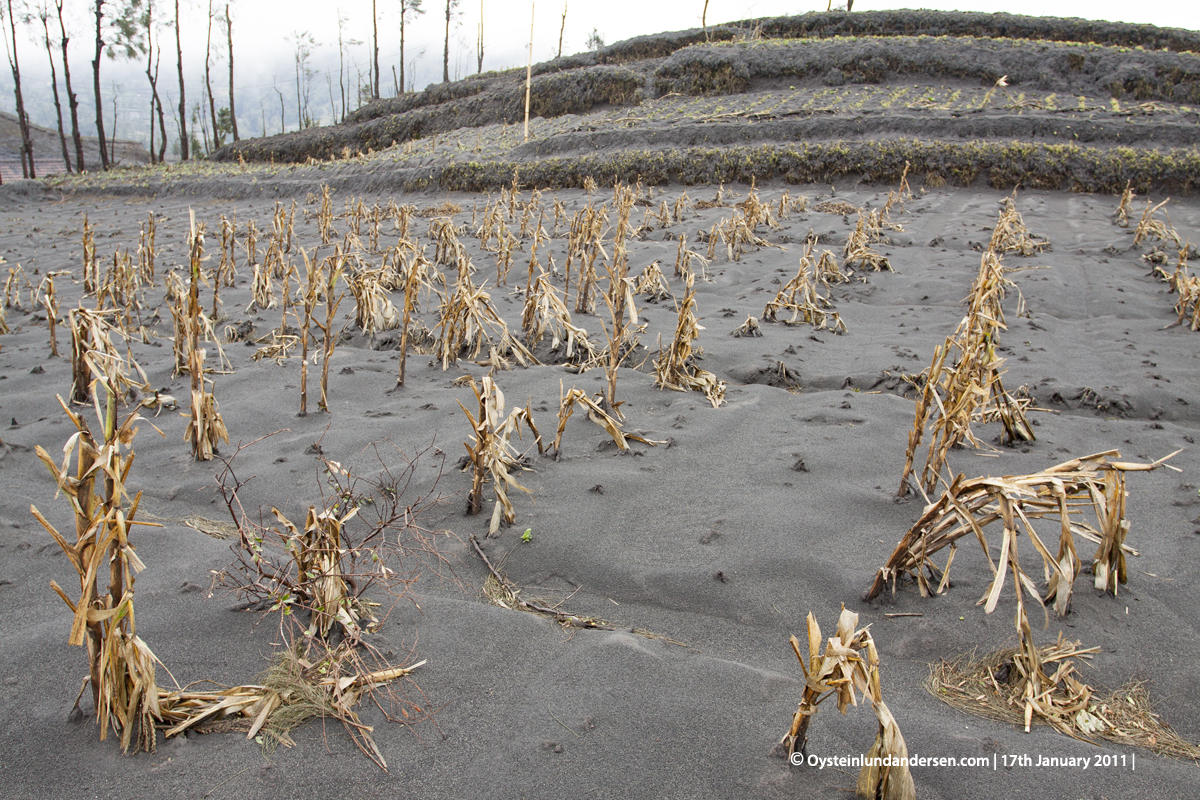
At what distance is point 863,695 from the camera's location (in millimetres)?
1414

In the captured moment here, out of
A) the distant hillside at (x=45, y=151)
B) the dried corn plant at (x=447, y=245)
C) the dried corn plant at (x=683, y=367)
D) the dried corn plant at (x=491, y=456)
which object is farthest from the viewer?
the distant hillside at (x=45, y=151)

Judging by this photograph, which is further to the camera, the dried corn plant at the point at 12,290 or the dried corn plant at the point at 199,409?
the dried corn plant at the point at 12,290

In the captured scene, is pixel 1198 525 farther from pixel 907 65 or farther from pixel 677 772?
pixel 907 65

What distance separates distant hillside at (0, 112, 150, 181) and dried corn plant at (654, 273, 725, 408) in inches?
1754

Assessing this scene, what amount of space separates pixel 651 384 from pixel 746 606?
196cm

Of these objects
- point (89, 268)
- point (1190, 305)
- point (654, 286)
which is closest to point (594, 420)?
point (654, 286)

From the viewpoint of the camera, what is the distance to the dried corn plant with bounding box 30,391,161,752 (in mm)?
1374

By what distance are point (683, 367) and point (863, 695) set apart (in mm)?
2643

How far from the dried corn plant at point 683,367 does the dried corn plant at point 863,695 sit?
237 cm

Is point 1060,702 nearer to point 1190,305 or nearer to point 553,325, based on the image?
point 553,325

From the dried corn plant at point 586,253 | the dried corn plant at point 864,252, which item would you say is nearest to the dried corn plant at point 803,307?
the dried corn plant at point 586,253

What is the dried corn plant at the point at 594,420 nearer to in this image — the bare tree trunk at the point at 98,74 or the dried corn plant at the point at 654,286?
the dried corn plant at the point at 654,286

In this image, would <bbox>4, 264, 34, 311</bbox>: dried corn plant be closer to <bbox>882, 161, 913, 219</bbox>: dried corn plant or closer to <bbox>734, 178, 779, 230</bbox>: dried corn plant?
<bbox>734, 178, 779, 230</bbox>: dried corn plant

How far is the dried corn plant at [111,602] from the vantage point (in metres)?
1.37
